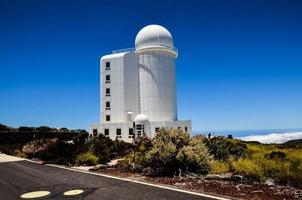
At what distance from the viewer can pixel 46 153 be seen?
20703mm

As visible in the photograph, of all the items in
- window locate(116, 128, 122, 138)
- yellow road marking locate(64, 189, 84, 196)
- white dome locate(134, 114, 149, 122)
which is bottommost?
yellow road marking locate(64, 189, 84, 196)

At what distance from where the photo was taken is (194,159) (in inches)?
505

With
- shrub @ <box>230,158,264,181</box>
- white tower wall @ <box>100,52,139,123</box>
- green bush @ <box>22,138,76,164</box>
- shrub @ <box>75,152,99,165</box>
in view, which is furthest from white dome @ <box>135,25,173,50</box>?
shrub @ <box>230,158,264,181</box>

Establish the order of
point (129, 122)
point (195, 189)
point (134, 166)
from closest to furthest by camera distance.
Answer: point (195, 189), point (134, 166), point (129, 122)

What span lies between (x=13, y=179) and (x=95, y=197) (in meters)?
5.94

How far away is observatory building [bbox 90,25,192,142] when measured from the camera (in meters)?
42.6

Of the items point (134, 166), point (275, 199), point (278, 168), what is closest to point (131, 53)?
point (134, 166)

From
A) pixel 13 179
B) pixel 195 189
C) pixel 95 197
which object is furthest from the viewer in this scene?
pixel 13 179

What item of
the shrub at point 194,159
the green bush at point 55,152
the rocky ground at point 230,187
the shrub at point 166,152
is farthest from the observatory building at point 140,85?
the rocky ground at point 230,187

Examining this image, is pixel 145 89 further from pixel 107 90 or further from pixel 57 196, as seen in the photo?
pixel 57 196

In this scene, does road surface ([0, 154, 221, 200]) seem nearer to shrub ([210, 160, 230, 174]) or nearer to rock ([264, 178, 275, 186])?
rock ([264, 178, 275, 186])

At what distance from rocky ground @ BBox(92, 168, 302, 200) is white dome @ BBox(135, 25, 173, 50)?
33.6m

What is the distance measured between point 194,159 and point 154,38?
109 ft

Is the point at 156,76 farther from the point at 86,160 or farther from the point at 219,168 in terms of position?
the point at 219,168
